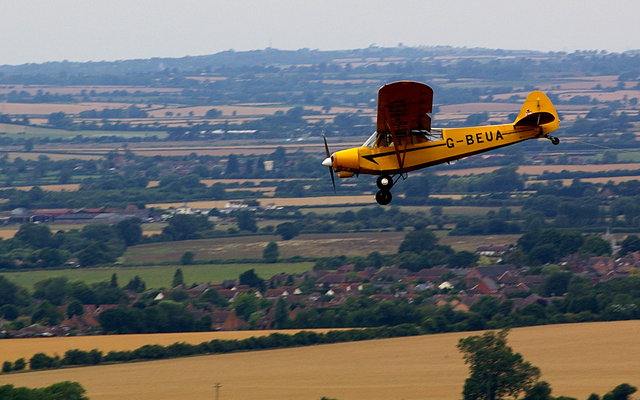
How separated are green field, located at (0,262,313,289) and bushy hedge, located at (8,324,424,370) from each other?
21.8m

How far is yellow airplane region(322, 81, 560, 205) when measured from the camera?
30578mm

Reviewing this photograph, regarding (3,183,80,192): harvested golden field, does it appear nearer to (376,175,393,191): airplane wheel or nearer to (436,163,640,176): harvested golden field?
(436,163,640,176): harvested golden field

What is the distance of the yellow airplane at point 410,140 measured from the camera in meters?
30.6

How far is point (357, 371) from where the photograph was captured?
50500 millimetres

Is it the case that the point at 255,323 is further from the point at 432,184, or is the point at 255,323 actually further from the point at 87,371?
the point at 432,184

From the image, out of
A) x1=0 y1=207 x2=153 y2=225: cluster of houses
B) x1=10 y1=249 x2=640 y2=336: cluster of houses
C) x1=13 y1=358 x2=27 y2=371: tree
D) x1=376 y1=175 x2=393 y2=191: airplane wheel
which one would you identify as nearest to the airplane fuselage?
x1=376 y1=175 x2=393 y2=191: airplane wheel

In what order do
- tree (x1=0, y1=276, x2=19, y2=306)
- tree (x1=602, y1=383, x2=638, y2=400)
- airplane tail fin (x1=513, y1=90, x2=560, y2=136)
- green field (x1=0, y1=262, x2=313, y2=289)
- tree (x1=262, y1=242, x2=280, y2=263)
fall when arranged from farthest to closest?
tree (x1=262, y1=242, x2=280, y2=263), green field (x1=0, y1=262, x2=313, y2=289), tree (x1=0, y1=276, x2=19, y2=306), tree (x1=602, y1=383, x2=638, y2=400), airplane tail fin (x1=513, y1=90, x2=560, y2=136)

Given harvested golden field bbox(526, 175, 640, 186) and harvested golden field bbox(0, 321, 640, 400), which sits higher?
harvested golden field bbox(526, 175, 640, 186)

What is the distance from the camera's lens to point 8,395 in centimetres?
4603

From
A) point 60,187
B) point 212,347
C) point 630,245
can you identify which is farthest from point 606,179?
point 212,347

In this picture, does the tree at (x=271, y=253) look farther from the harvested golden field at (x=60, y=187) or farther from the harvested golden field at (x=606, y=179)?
the harvested golden field at (x=60, y=187)

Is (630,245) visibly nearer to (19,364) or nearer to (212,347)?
(212,347)

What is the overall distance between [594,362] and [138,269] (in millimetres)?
44983

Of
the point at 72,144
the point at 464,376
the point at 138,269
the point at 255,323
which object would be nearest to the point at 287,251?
the point at 138,269
